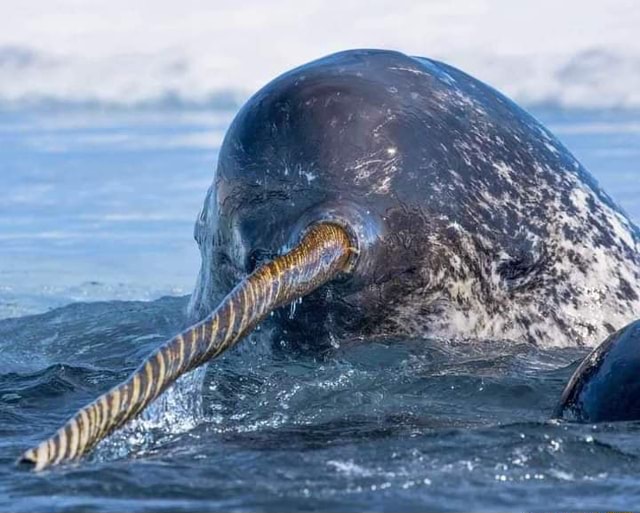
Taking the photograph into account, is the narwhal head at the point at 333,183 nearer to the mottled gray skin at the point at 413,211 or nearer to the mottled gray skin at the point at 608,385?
the mottled gray skin at the point at 413,211

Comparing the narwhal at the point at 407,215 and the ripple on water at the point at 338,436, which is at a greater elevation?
the narwhal at the point at 407,215

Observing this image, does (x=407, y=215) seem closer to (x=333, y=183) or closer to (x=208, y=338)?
(x=333, y=183)

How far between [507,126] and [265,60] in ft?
56.2

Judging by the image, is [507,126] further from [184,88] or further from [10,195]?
[184,88]

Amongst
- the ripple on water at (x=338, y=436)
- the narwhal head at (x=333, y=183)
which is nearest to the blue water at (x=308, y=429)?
the ripple on water at (x=338, y=436)

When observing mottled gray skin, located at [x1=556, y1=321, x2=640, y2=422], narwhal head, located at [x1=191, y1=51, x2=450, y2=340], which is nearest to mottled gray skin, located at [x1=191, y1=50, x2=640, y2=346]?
narwhal head, located at [x1=191, y1=51, x2=450, y2=340]

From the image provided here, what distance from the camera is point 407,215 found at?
834cm

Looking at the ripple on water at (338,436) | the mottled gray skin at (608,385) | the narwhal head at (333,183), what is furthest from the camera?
the narwhal head at (333,183)

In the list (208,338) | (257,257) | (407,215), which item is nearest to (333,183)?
(407,215)

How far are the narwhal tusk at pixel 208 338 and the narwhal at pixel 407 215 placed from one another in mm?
57

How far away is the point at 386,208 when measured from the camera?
27.2 ft

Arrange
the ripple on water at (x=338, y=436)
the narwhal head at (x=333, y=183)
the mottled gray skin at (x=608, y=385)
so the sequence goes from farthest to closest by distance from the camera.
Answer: the narwhal head at (x=333, y=183)
the mottled gray skin at (x=608, y=385)
the ripple on water at (x=338, y=436)

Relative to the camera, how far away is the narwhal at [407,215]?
8.30m

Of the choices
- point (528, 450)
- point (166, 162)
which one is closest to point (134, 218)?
point (166, 162)
